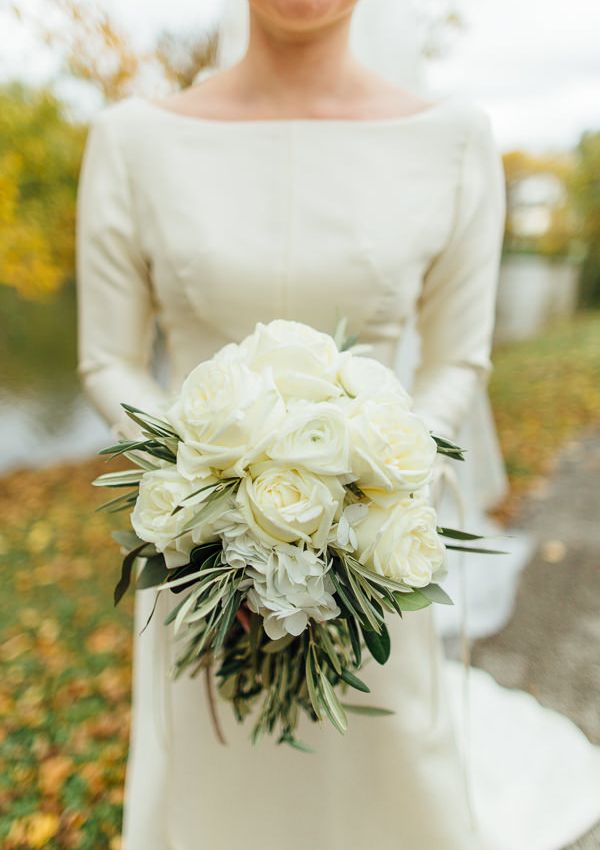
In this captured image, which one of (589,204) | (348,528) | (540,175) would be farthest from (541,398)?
(540,175)

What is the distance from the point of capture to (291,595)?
Answer: 39.1 inches

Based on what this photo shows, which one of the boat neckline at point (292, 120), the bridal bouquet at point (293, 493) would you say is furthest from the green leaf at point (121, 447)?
the boat neckline at point (292, 120)

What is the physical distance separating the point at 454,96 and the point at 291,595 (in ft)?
4.16

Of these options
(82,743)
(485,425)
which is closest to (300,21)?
(485,425)

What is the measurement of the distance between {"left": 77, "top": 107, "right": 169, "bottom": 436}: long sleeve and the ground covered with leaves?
4.99 feet

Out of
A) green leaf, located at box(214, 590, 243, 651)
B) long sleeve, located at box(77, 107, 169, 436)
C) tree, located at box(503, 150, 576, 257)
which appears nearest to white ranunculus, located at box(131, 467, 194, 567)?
Result: green leaf, located at box(214, 590, 243, 651)

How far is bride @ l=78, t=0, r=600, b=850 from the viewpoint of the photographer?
150cm

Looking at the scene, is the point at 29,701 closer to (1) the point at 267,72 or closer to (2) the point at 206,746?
(2) the point at 206,746

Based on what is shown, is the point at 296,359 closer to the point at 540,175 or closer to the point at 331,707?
the point at 331,707

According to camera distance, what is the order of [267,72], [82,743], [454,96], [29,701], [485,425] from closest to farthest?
[267,72] → [454,96] → [82,743] → [29,701] → [485,425]

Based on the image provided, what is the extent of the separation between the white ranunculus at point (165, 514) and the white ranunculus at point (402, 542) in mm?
273

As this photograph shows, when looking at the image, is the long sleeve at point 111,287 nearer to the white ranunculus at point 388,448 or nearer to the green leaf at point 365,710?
the white ranunculus at point 388,448

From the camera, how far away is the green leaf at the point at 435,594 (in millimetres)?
1122

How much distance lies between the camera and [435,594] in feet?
3.75
